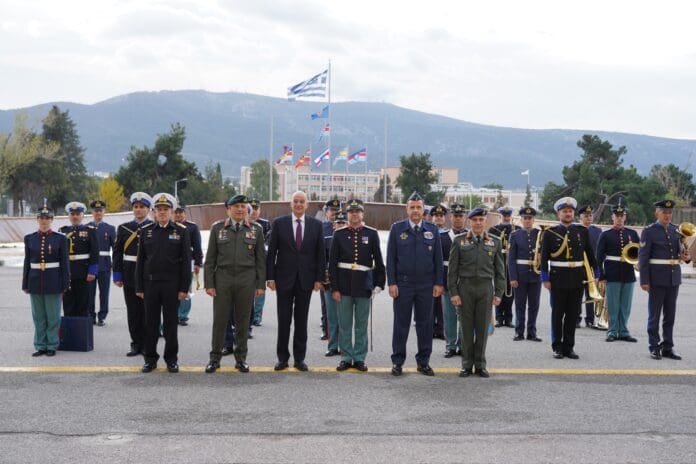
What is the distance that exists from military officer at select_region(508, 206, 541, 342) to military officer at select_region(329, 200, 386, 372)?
2955mm

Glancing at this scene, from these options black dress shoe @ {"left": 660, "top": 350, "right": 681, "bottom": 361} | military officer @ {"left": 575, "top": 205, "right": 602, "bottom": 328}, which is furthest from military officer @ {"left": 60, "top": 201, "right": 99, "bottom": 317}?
black dress shoe @ {"left": 660, "top": 350, "right": 681, "bottom": 361}

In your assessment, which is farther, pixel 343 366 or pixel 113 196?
pixel 113 196

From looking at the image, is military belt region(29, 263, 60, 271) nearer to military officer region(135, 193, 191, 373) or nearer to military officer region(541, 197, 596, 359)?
military officer region(135, 193, 191, 373)

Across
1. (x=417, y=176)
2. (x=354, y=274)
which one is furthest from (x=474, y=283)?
(x=417, y=176)

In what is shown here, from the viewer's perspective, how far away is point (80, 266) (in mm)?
10859

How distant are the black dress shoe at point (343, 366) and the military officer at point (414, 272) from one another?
549 millimetres

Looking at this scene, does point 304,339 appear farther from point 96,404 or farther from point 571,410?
point 571,410

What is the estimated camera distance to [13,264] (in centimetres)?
2497

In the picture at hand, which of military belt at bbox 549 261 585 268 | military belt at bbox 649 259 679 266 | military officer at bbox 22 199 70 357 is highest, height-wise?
military belt at bbox 649 259 679 266

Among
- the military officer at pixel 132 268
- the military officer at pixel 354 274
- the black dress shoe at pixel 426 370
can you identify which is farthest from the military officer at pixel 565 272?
the military officer at pixel 132 268

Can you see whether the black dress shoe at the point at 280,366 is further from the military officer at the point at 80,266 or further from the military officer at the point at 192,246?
the military officer at the point at 80,266

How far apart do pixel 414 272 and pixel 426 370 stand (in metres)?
1.07

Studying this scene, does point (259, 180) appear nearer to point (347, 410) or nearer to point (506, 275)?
point (506, 275)

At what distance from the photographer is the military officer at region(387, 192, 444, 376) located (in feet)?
28.5
